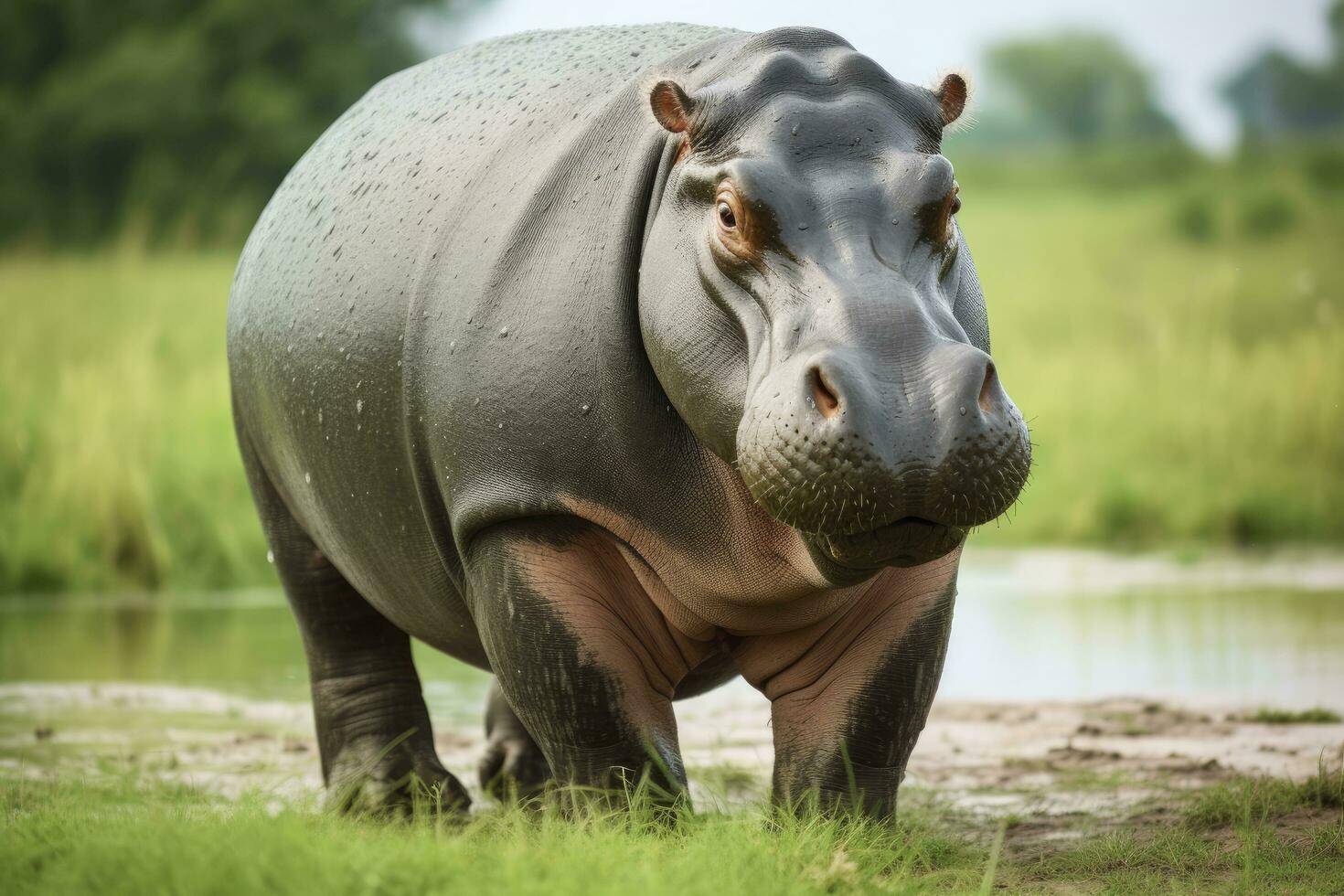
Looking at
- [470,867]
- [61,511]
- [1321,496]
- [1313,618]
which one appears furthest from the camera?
[1321,496]

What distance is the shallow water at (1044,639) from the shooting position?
276 inches

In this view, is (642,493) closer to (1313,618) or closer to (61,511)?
(1313,618)

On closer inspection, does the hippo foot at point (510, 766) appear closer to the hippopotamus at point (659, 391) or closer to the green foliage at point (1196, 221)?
the hippopotamus at point (659, 391)

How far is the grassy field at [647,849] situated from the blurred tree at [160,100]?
20.9 meters

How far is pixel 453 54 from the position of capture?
5.07m

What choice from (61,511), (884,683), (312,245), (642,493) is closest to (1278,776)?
(884,683)

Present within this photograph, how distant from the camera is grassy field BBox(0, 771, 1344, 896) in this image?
294cm

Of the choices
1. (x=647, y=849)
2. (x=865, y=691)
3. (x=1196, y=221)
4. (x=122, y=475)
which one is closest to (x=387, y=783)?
(x=865, y=691)

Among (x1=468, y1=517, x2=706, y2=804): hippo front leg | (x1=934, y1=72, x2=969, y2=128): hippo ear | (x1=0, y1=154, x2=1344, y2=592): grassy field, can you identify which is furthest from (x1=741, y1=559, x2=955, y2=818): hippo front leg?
(x1=0, y1=154, x2=1344, y2=592): grassy field

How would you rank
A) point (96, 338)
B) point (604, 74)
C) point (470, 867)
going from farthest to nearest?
point (96, 338) → point (604, 74) → point (470, 867)

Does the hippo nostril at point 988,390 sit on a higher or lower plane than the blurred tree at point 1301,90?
lower

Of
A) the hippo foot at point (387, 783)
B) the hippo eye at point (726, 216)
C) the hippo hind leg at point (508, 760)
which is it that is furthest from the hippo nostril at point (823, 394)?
the hippo hind leg at point (508, 760)

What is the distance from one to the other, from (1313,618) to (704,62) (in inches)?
223

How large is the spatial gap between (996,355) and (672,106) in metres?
13.2
